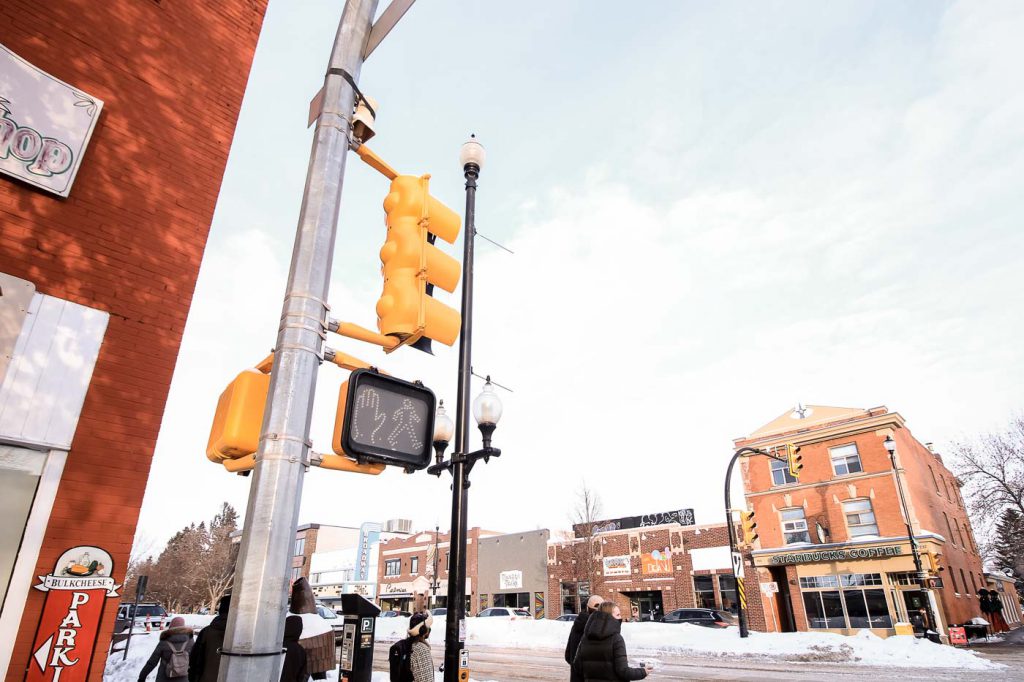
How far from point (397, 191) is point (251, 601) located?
2189mm

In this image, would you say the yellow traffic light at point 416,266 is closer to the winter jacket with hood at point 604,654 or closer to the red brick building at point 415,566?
the winter jacket with hood at point 604,654

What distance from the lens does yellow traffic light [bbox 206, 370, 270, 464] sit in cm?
246

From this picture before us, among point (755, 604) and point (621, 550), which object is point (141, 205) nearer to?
point (755, 604)

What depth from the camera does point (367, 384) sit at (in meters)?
2.70

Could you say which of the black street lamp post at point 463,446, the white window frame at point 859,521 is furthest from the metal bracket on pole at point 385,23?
the white window frame at point 859,521

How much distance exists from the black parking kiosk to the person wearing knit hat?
70 centimetres

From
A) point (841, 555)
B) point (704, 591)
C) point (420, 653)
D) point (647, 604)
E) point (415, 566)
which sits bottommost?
point (647, 604)

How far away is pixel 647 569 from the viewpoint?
4003 cm

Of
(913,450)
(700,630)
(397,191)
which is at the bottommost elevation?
(700,630)

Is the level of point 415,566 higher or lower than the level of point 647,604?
higher

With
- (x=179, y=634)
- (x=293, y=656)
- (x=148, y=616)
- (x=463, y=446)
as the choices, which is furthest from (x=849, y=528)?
(x=148, y=616)

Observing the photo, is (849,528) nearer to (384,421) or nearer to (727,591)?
(727,591)

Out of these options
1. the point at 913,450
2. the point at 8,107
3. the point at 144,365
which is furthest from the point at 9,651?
the point at 913,450

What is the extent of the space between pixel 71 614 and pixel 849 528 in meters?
34.0
